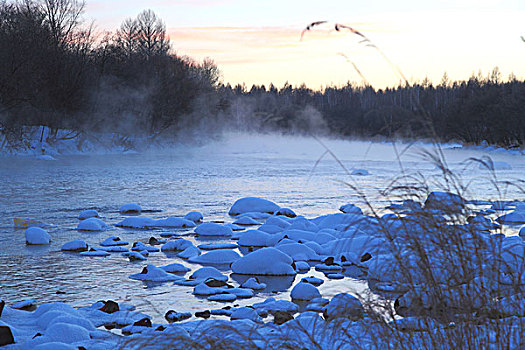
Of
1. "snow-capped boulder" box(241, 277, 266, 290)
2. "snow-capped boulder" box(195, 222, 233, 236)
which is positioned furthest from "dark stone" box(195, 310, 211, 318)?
"snow-capped boulder" box(195, 222, 233, 236)

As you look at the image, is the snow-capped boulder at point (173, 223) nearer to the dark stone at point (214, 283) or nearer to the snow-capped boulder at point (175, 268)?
the snow-capped boulder at point (175, 268)

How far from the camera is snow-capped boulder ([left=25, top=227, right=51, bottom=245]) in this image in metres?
9.70

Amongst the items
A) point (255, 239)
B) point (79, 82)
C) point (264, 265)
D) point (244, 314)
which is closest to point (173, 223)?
point (255, 239)

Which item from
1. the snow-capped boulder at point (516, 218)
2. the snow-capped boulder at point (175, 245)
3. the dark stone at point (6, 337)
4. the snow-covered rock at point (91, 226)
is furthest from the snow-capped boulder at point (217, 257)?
the snow-capped boulder at point (516, 218)

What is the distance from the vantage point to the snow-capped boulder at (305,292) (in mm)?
6652

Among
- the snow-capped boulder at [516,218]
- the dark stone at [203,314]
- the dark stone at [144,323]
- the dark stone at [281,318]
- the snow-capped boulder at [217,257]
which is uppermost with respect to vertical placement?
the snow-capped boulder at [516,218]

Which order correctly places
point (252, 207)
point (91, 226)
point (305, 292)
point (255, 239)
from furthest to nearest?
point (252, 207), point (91, 226), point (255, 239), point (305, 292)

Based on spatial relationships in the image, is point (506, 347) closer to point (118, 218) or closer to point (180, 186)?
point (118, 218)

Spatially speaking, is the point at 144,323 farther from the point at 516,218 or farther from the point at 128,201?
the point at 128,201

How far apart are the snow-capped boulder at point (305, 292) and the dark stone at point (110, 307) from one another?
1.89m

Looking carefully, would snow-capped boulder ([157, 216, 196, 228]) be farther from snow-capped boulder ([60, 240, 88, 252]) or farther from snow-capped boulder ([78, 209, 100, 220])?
snow-capped boulder ([60, 240, 88, 252])

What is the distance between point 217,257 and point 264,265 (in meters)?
0.95

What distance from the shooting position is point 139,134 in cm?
4584

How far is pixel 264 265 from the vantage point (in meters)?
8.05
